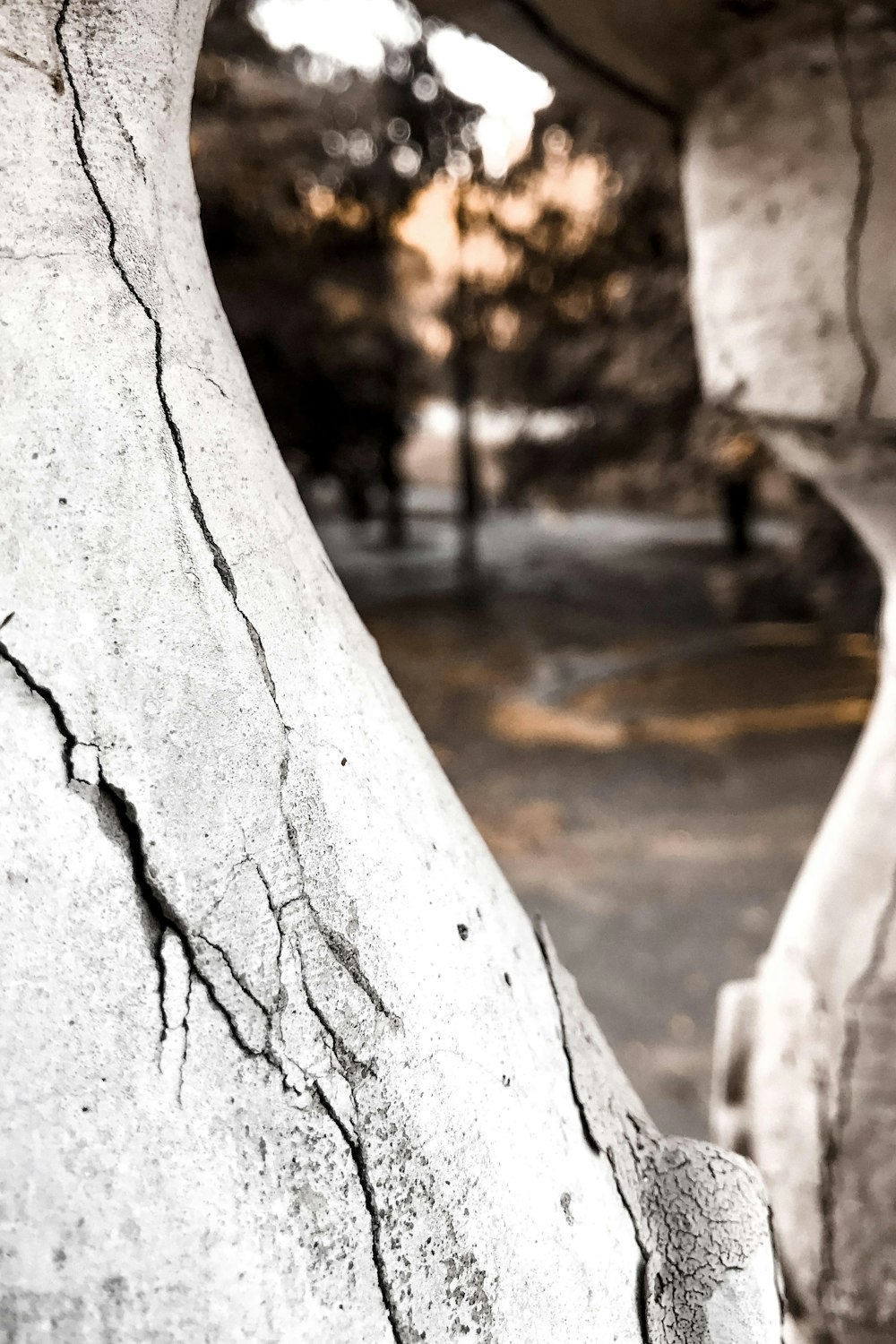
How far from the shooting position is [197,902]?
626 mm

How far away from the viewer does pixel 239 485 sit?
72 centimetres

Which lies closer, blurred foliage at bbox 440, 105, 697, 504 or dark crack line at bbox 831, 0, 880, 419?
dark crack line at bbox 831, 0, 880, 419

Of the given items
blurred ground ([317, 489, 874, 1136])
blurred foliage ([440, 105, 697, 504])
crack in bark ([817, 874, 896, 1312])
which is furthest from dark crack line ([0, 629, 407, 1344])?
blurred foliage ([440, 105, 697, 504])

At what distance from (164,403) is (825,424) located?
3.42 feet

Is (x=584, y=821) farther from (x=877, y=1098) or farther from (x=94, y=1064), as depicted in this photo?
(x=94, y=1064)

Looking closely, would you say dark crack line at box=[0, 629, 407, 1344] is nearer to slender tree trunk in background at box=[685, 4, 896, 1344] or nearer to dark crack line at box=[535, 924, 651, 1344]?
dark crack line at box=[535, 924, 651, 1344]

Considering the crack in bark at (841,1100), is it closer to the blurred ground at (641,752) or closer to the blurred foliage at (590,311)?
the blurred ground at (641,752)

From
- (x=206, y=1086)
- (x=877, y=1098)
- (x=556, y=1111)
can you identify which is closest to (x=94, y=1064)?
(x=206, y=1086)

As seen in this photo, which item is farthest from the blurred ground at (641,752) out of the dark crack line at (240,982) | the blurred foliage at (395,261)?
the dark crack line at (240,982)

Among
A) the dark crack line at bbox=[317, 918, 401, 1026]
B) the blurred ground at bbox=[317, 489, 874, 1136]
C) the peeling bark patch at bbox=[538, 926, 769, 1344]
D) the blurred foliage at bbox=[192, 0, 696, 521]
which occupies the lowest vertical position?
the blurred ground at bbox=[317, 489, 874, 1136]

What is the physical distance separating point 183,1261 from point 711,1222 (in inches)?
17.6

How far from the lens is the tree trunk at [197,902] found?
59cm

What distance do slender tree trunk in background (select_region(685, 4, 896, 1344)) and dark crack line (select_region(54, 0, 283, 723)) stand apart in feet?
3.24

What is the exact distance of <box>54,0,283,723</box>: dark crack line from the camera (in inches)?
26.6
